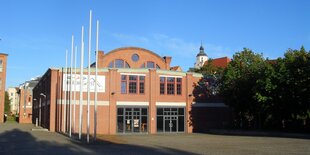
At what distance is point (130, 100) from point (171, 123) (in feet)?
19.9

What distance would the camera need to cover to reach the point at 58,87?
48094 mm

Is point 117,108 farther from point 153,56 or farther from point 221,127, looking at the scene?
point 153,56

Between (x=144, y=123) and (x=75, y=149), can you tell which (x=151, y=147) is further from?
(x=144, y=123)

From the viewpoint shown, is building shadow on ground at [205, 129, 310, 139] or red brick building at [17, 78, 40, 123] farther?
red brick building at [17, 78, 40, 123]

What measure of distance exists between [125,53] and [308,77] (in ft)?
126

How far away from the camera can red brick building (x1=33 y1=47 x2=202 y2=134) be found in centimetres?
4747

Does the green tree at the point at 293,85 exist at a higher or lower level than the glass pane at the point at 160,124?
higher

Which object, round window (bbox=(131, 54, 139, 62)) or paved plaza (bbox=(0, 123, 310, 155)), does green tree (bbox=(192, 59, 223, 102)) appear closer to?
→ round window (bbox=(131, 54, 139, 62))

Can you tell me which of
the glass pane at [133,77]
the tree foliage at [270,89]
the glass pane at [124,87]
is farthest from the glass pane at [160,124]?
the tree foliage at [270,89]

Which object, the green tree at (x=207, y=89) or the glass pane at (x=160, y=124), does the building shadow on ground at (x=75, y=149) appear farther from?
the green tree at (x=207, y=89)

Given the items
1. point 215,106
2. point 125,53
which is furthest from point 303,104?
point 125,53

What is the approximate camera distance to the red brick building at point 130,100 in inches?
1869

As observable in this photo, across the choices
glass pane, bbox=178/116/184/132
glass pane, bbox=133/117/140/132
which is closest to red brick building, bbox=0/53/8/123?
glass pane, bbox=133/117/140/132

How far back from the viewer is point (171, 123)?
51500 mm
